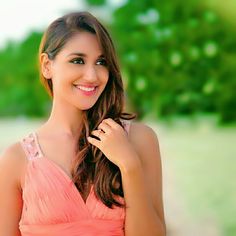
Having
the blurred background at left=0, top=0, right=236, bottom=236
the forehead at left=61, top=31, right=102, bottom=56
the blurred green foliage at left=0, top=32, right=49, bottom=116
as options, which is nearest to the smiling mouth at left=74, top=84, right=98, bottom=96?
the forehead at left=61, top=31, right=102, bottom=56

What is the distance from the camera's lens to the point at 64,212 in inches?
76.5

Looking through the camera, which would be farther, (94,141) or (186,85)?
(186,85)

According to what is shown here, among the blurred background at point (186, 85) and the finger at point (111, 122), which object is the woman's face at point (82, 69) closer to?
the finger at point (111, 122)

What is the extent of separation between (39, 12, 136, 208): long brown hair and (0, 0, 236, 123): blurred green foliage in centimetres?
646

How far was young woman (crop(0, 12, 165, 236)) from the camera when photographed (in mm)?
1935

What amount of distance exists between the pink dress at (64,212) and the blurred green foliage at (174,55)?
660 centimetres

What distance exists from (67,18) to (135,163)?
488mm

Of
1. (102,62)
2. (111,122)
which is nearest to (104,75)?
(102,62)

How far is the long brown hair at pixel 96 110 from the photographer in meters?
1.97

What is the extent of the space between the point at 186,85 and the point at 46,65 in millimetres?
8209

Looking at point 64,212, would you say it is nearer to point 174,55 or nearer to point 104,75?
point 104,75

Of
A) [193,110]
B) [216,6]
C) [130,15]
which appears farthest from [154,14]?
[193,110]

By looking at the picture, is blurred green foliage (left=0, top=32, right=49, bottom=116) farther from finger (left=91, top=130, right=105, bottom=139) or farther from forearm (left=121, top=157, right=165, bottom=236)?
forearm (left=121, top=157, right=165, bottom=236)

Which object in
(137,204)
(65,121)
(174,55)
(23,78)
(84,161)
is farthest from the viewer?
(23,78)
